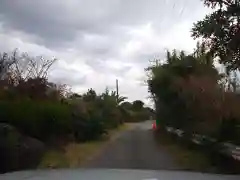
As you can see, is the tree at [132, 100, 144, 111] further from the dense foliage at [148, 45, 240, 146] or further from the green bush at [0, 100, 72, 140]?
the green bush at [0, 100, 72, 140]

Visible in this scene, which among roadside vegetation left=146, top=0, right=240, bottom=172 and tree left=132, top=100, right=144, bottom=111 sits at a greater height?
tree left=132, top=100, right=144, bottom=111

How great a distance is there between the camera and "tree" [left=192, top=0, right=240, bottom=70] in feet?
36.4

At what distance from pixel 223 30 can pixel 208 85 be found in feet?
35.0

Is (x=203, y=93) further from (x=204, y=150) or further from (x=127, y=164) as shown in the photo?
(x=127, y=164)

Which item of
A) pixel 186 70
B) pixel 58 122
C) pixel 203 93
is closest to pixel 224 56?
pixel 203 93

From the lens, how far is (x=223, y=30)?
37.1ft

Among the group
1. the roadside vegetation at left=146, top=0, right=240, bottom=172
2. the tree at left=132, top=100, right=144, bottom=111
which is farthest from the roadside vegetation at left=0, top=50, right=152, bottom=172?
the tree at left=132, top=100, right=144, bottom=111

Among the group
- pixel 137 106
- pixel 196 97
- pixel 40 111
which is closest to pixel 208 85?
pixel 196 97

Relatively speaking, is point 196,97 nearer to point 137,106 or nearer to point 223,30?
point 223,30

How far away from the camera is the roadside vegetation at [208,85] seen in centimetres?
1140

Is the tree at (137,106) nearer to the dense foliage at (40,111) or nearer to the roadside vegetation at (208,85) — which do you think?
the dense foliage at (40,111)

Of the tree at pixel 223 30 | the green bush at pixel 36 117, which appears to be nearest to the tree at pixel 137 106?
the green bush at pixel 36 117

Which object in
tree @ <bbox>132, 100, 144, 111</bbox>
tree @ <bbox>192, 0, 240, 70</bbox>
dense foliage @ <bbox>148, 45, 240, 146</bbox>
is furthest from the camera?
tree @ <bbox>132, 100, 144, 111</bbox>

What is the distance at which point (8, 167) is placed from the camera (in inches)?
565
